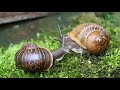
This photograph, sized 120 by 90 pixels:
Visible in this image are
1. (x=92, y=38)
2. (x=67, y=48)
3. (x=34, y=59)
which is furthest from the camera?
(x=67, y=48)

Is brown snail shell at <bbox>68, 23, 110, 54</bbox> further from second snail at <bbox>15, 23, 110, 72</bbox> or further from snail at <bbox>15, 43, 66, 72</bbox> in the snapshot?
snail at <bbox>15, 43, 66, 72</bbox>

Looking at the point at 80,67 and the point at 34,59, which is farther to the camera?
the point at 80,67

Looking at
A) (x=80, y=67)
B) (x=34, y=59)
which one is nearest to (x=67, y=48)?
(x=80, y=67)

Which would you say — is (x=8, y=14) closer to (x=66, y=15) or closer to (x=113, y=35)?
(x=66, y=15)

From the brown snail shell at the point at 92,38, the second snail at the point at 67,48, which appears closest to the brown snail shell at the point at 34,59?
the second snail at the point at 67,48

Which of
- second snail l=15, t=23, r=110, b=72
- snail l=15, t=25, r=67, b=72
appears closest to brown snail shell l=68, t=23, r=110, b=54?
second snail l=15, t=23, r=110, b=72

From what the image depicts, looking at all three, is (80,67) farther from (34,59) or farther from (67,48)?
(34,59)
